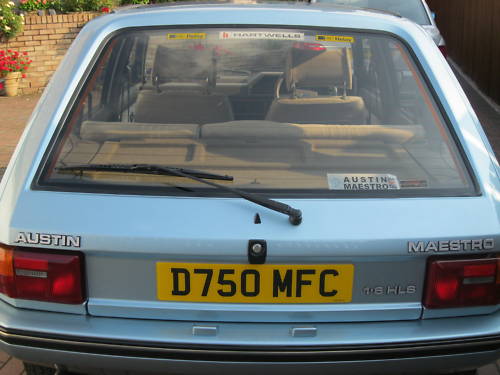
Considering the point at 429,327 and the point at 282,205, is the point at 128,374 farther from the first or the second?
the point at 429,327

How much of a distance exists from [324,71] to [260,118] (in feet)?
1.82

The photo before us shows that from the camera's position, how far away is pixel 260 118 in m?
2.73

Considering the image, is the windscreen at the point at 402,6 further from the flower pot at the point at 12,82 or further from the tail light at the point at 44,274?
the tail light at the point at 44,274

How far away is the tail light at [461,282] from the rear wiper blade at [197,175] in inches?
18.5

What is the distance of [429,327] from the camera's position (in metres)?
2.19

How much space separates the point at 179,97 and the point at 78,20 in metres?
9.74

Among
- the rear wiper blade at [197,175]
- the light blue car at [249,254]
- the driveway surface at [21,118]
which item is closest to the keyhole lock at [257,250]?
the light blue car at [249,254]

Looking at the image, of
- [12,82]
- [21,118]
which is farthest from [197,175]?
[12,82]

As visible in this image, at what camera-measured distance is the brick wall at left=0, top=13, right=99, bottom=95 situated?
38.6 ft

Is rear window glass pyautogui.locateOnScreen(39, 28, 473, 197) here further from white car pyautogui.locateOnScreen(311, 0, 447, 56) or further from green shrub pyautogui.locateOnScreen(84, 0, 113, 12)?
green shrub pyautogui.locateOnScreen(84, 0, 113, 12)

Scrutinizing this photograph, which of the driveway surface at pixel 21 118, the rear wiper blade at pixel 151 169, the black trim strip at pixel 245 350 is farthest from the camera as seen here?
the driveway surface at pixel 21 118

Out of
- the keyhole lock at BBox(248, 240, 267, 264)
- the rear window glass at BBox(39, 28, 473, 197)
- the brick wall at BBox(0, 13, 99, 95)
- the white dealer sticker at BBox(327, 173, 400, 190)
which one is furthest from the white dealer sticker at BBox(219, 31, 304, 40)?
the brick wall at BBox(0, 13, 99, 95)

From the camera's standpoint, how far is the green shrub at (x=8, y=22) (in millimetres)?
11414

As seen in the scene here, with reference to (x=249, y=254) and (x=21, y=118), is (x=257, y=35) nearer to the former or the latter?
(x=249, y=254)
